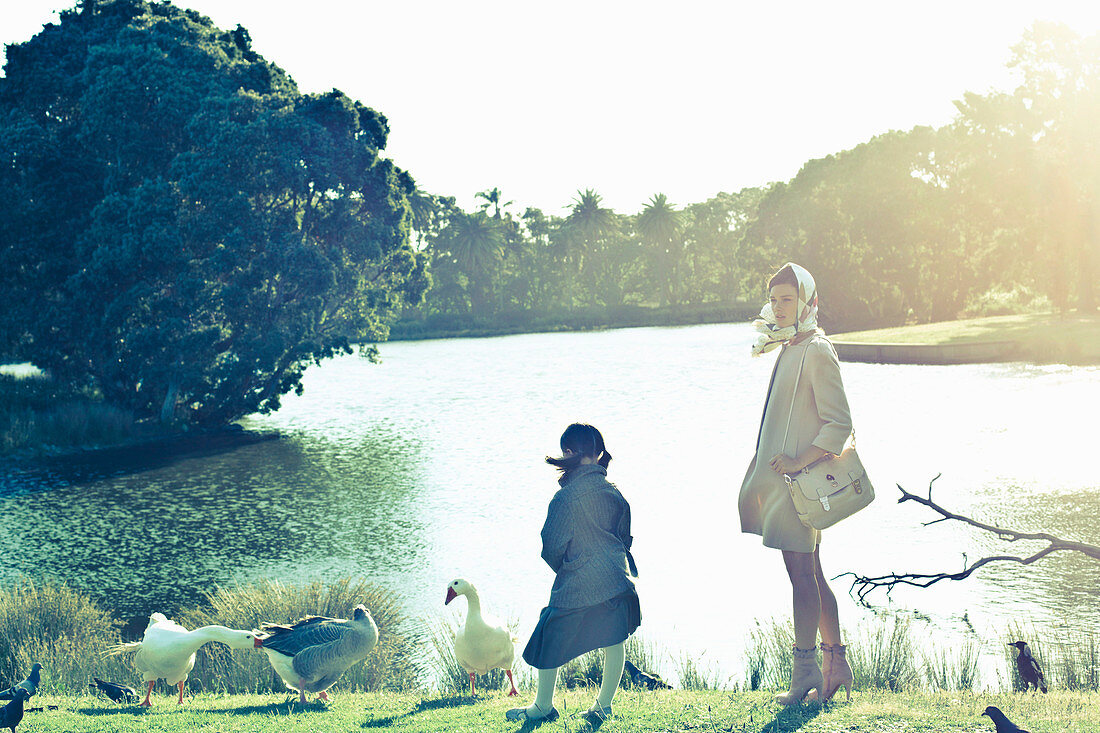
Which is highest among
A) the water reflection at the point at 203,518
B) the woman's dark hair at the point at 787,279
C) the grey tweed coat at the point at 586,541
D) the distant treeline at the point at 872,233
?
the distant treeline at the point at 872,233

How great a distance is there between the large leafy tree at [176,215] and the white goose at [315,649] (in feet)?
69.8

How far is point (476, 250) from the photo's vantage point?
3686 inches

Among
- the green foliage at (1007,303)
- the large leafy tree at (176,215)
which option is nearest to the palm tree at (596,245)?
the green foliage at (1007,303)

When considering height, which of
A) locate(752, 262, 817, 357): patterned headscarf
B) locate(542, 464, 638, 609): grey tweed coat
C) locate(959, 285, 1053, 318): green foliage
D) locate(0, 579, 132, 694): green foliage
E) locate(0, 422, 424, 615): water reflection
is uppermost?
locate(959, 285, 1053, 318): green foliage

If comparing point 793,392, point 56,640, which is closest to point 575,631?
point 793,392

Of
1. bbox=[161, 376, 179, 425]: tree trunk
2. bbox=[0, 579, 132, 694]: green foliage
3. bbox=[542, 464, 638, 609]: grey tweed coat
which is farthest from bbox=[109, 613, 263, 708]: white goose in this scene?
bbox=[161, 376, 179, 425]: tree trunk

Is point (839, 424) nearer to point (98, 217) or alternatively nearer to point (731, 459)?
point (731, 459)

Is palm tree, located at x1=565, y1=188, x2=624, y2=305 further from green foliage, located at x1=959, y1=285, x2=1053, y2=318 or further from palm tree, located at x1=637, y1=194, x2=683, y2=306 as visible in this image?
green foliage, located at x1=959, y1=285, x2=1053, y2=318

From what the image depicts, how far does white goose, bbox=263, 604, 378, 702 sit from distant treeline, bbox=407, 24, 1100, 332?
43.8 metres

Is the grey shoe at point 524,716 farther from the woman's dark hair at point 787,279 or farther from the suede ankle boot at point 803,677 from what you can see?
the woman's dark hair at point 787,279

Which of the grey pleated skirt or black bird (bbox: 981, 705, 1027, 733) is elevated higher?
the grey pleated skirt

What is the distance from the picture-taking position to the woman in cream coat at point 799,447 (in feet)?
15.0

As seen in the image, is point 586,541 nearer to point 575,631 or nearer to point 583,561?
point 583,561

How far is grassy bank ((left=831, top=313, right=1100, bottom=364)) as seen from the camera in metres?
35.7
